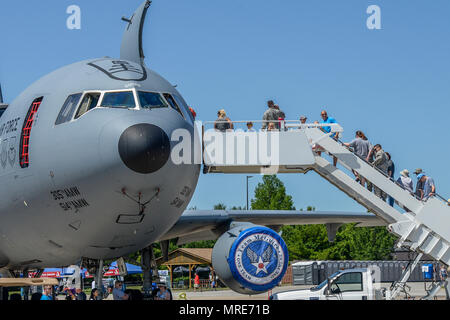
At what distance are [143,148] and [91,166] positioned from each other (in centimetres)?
100

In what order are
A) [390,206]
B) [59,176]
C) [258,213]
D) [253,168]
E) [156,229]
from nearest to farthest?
[59,176] → [156,229] → [253,168] → [390,206] → [258,213]

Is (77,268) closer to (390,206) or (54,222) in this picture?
(54,222)

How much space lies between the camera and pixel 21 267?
47.2 ft

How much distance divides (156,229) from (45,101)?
3066 mm

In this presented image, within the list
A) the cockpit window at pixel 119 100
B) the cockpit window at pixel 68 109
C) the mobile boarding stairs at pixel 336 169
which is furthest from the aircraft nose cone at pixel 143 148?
the mobile boarding stairs at pixel 336 169

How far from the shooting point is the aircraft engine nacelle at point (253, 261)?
13727 mm

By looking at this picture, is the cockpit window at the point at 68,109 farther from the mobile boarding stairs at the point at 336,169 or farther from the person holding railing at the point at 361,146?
the person holding railing at the point at 361,146

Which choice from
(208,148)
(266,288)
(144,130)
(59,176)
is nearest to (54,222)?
(59,176)

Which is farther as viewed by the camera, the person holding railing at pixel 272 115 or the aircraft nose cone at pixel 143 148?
the person holding railing at pixel 272 115

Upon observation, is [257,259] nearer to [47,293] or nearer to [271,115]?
[271,115]

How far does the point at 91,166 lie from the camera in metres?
9.96

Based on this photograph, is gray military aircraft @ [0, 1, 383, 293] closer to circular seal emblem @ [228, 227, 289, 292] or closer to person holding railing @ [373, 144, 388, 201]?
circular seal emblem @ [228, 227, 289, 292]

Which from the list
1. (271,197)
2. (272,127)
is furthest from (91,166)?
(271,197)

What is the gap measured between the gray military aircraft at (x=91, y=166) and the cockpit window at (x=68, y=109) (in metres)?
0.02
